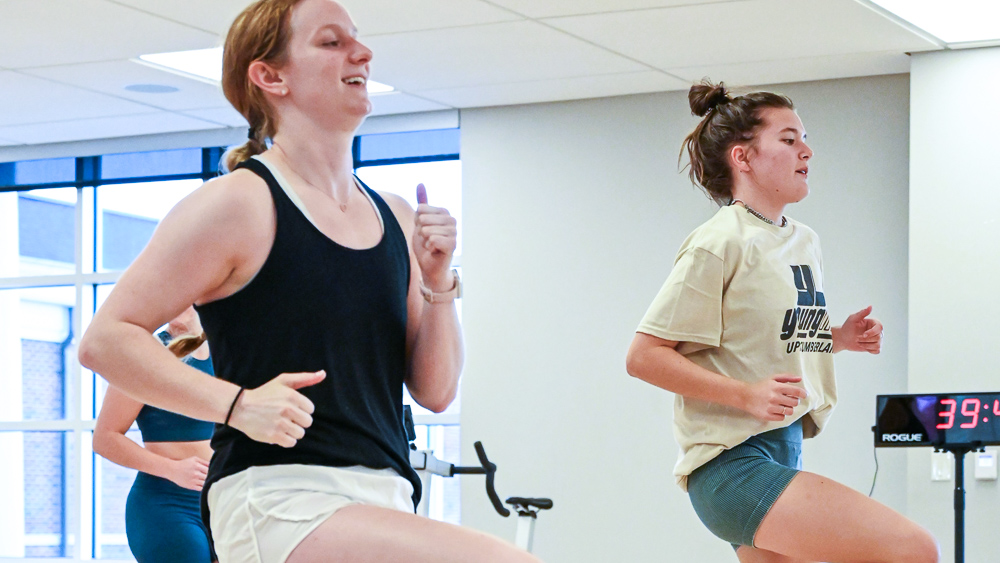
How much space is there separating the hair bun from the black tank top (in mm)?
1404

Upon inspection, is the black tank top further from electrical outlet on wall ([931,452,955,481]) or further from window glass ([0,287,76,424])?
window glass ([0,287,76,424])

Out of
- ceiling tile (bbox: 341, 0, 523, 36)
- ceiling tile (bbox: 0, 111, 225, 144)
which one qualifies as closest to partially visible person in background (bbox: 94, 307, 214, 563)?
ceiling tile (bbox: 341, 0, 523, 36)

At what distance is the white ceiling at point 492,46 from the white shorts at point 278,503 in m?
3.30

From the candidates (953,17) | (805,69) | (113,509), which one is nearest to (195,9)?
(805,69)

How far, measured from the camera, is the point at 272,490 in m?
1.44

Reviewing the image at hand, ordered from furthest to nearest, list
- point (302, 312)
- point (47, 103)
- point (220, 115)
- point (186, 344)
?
point (220, 115) → point (47, 103) → point (186, 344) → point (302, 312)

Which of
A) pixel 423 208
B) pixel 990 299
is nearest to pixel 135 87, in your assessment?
pixel 990 299

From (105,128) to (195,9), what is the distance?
254 cm

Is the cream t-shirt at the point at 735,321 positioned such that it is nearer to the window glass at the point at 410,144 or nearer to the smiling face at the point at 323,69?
the smiling face at the point at 323,69

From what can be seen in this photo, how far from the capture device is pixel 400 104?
251 inches

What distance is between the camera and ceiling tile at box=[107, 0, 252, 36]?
4.60 metres

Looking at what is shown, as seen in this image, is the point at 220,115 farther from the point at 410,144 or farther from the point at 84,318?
the point at 84,318

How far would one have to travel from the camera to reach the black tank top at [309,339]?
4.88ft

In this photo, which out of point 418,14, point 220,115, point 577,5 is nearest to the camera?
point 577,5
